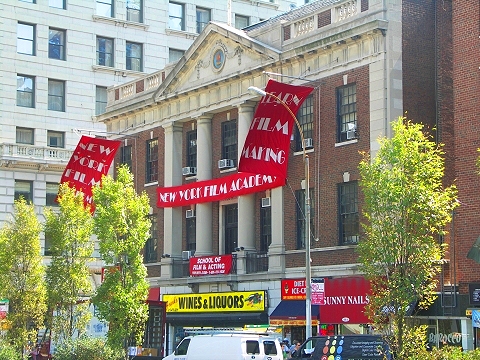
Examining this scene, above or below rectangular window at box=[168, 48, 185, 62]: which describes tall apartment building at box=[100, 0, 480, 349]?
below

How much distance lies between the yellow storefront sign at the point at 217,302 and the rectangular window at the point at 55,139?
1799cm

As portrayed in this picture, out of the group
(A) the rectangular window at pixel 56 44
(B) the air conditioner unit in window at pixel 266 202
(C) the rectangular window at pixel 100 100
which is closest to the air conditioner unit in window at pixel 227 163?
(B) the air conditioner unit in window at pixel 266 202

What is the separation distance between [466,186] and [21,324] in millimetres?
19050

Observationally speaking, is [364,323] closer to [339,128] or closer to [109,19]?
[339,128]

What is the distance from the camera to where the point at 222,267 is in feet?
154

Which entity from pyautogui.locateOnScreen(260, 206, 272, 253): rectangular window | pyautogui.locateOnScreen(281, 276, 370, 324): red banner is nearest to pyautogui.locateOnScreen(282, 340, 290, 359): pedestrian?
pyautogui.locateOnScreen(281, 276, 370, 324): red banner

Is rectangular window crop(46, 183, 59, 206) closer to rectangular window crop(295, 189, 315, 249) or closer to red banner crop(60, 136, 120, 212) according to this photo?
red banner crop(60, 136, 120, 212)

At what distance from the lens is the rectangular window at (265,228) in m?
45.9

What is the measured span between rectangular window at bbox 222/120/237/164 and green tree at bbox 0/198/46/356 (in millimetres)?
9540

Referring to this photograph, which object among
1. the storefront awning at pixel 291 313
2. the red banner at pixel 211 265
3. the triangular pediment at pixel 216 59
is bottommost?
the storefront awning at pixel 291 313

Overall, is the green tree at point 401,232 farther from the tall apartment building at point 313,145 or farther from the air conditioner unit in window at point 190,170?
the air conditioner unit in window at point 190,170

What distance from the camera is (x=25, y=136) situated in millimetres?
64562

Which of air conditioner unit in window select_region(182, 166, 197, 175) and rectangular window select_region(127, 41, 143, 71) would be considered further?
rectangular window select_region(127, 41, 143, 71)

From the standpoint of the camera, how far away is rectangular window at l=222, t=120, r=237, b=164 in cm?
4822
